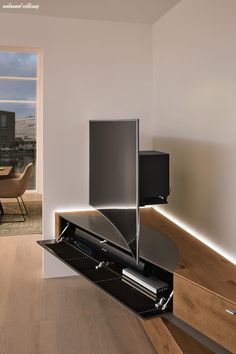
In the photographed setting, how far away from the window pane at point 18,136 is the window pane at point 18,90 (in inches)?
5.8

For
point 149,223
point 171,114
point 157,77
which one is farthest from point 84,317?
point 157,77

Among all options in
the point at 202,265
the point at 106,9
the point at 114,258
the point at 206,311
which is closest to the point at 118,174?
the point at 114,258

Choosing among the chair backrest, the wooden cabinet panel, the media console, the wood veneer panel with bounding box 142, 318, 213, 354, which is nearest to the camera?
the wooden cabinet panel

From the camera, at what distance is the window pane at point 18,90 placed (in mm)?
8273

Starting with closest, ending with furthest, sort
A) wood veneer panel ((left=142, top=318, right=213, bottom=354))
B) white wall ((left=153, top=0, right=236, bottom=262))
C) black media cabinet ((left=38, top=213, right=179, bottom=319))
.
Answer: wood veneer panel ((left=142, top=318, right=213, bottom=354)), black media cabinet ((left=38, top=213, right=179, bottom=319)), white wall ((left=153, top=0, right=236, bottom=262))

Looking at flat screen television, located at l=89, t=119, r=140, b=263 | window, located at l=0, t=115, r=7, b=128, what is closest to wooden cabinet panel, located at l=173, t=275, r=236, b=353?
flat screen television, located at l=89, t=119, r=140, b=263

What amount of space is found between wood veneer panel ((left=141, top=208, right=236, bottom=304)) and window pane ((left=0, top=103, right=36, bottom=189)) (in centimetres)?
576

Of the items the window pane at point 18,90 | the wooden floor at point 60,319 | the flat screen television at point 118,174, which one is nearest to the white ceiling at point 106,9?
the flat screen television at point 118,174

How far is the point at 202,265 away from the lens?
223 centimetres

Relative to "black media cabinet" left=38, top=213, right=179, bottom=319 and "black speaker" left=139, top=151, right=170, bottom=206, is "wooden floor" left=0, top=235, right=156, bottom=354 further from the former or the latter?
"black speaker" left=139, top=151, right=170, bottom=206

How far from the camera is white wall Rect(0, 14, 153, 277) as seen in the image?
11.5 feet

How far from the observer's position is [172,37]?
3277mm

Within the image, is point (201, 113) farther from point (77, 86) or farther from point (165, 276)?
point (77, 86)

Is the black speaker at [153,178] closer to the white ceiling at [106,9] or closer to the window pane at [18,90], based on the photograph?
the white ceiling at [106,9]
